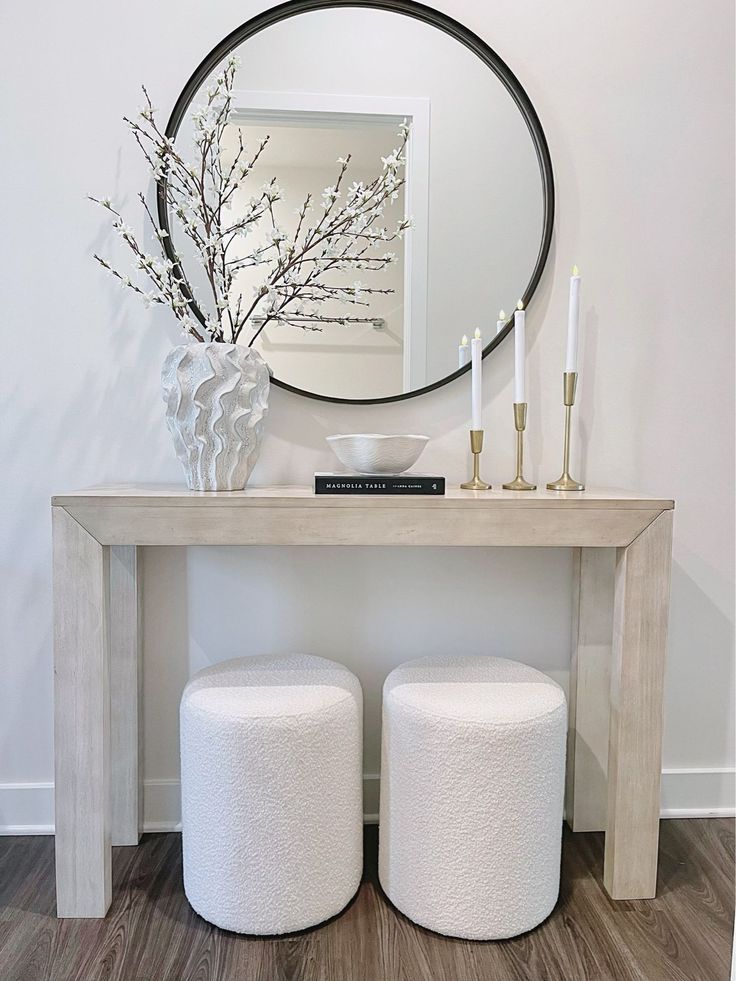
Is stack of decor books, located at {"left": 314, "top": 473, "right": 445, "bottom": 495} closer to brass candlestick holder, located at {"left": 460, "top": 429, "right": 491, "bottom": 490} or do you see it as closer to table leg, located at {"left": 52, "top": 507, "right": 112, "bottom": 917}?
brass candlestick holder, located at {"left": 460, "top": 429, "right": 491, "bottom": 490}

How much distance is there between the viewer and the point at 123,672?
166cm

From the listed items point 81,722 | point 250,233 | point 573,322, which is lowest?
point 81,722

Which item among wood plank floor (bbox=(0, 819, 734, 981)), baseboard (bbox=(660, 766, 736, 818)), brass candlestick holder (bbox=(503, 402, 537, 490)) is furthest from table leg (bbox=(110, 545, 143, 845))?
baseboard (bbox=(660, 766, 736, 818))

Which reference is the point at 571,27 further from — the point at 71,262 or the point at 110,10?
the point at 71,262

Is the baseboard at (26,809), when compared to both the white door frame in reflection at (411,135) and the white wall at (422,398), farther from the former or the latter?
the white door frame in reflection at (411,135)

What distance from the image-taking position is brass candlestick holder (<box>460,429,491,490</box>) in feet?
5.41

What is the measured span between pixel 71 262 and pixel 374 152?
741 millimetres

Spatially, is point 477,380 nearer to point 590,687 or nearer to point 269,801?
point 590,687

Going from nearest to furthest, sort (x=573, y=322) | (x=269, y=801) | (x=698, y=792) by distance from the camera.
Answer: (x=269, y=801) → (x=573, y=322) → (x=698, y=792)

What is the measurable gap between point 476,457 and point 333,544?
17.7 inches

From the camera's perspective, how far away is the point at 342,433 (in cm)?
176

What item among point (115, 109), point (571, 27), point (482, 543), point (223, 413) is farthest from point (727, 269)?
point (115, 109)

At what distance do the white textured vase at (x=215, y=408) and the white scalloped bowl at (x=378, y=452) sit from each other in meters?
0.19

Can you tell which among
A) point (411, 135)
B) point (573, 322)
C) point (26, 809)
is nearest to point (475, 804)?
point (573, 322)
